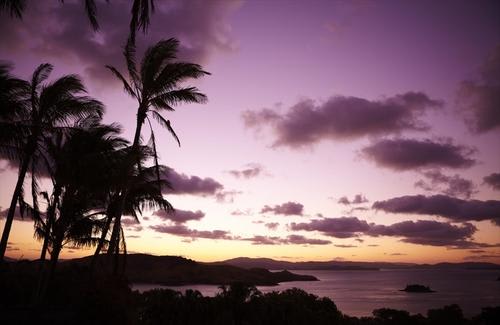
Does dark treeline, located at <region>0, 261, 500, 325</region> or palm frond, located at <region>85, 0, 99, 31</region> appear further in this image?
dark treeline, located at <region>0, 261, 500, 325</region>

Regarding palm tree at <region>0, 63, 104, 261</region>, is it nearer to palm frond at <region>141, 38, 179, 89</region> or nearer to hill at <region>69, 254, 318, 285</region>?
palm frond at <region>141, 38, 179, 89</region>

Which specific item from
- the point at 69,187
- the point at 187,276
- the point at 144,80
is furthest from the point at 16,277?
the point at 187,276

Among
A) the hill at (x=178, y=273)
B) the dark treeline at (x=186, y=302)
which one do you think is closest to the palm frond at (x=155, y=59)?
the dark treeline at (x=186, y=302)

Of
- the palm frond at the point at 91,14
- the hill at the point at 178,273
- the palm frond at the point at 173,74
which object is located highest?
the palm frond at the point at 173,74

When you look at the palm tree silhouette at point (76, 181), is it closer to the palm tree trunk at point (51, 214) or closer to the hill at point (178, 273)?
the palm tree trunk at point (51, 214)

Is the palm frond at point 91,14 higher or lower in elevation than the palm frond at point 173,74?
lower

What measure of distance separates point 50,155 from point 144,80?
15.4ft

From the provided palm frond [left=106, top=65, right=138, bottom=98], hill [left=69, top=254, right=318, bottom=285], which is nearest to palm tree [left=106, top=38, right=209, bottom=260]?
palm frond [left=106, top=65, right=138, bottom=98]

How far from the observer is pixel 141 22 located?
568 centimetres

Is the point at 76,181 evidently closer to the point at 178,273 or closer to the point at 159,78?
the point at 159,78

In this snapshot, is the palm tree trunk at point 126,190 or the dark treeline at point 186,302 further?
the dark treeline at point 186,302

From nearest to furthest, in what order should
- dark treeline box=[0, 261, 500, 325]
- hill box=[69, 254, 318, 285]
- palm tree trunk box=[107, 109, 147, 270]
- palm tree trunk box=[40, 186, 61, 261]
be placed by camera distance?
palm tree trunk box=[107, 109, 147, 270] → palm tree trunk box=[40, 186, 61, 261] → dark treeline box=[0, 261, 500, 325] → hill box=[69, 254, 318, 285]

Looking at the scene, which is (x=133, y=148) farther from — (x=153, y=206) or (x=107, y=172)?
(x=153, y=206)

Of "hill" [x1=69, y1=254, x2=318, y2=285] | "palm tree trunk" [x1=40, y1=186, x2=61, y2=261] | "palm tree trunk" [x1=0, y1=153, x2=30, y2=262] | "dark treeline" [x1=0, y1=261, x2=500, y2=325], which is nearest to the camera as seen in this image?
"palm tree trunk" [x1=0, y1=153, x2=30, y2=262]
